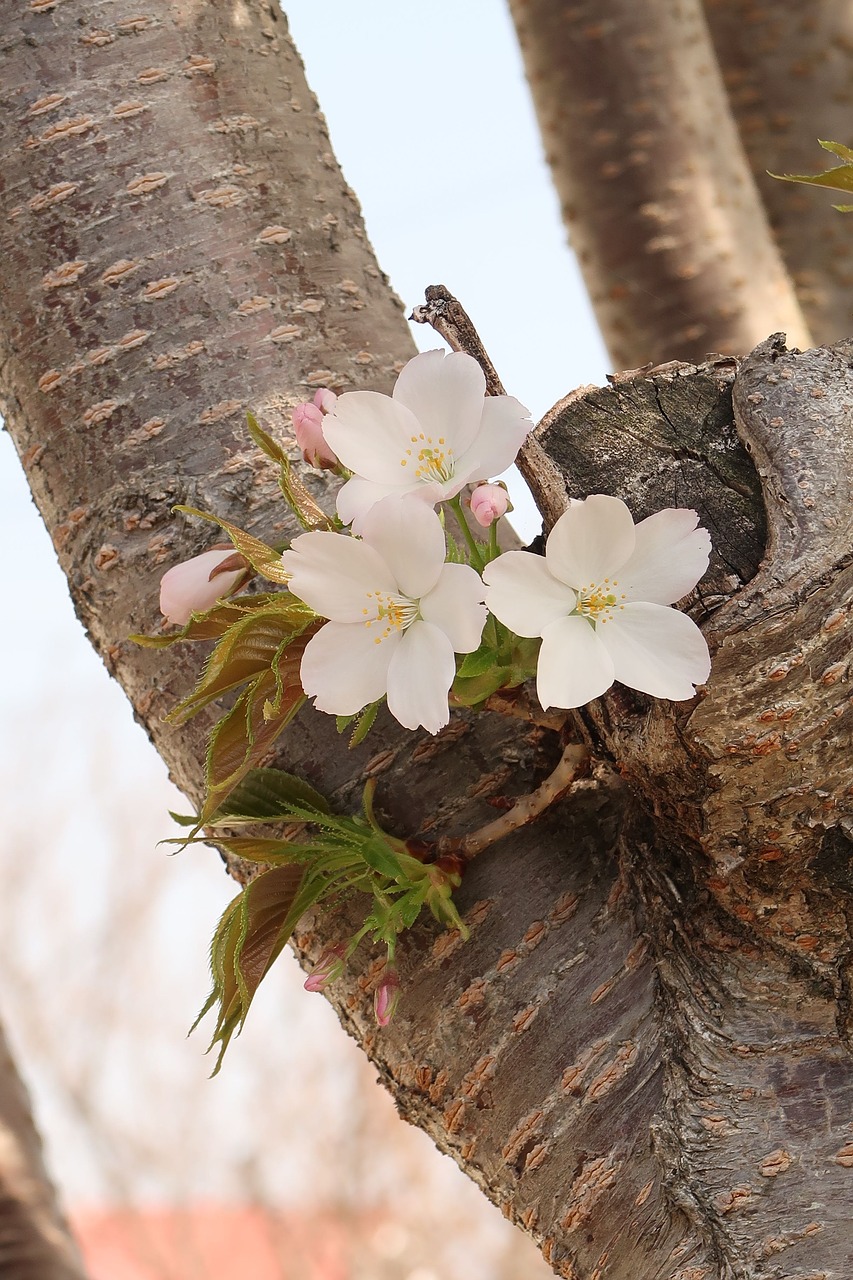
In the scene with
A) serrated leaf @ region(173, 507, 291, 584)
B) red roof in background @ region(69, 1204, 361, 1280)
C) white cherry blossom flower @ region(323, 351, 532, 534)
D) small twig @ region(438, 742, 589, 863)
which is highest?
white cherry blossom flower @ region(323, 351, 532, 534)

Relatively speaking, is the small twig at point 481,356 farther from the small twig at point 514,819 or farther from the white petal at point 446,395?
the small twig at point 514,819

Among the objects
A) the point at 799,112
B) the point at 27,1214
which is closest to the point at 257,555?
the point at 27,1214

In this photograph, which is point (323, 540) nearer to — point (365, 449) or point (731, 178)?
point (365, 449)

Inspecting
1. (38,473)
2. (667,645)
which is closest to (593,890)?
(667,645)

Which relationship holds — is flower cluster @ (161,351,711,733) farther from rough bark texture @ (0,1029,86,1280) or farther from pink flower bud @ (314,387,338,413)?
rough bark texture @ (0,1029,86,1280)

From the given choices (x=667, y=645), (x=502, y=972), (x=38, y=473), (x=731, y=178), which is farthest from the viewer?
(x=731, y=178)

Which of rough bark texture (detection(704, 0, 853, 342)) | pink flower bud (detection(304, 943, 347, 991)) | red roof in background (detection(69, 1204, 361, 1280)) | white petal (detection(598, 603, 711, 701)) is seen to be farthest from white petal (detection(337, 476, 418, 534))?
red roof in background (detection(69, 1204, 361, 1280))
